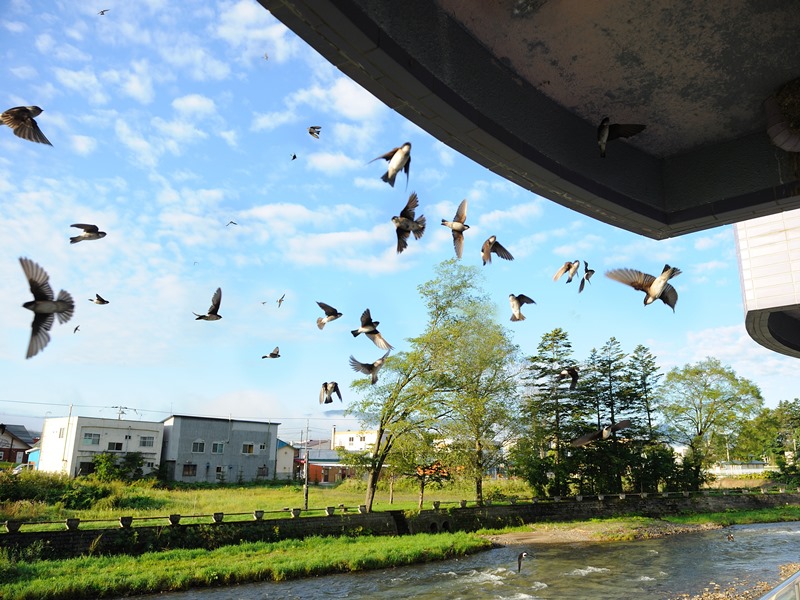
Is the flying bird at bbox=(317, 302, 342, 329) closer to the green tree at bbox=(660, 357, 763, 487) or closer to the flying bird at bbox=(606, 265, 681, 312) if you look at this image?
the flying bird at bbox=(606, 265, 681, 312)

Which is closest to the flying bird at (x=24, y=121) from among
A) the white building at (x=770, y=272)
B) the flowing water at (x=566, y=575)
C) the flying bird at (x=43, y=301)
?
the flying bird at (x=43, y=301)

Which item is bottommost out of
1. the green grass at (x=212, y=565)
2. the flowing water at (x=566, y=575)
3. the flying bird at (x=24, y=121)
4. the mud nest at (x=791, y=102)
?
the flowing water at (x=566, y=575)

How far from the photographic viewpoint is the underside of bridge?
392 cm

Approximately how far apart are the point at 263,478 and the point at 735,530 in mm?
35713

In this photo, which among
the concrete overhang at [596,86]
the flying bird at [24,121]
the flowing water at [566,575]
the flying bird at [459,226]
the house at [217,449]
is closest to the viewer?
the concrete overhang at [596,86]

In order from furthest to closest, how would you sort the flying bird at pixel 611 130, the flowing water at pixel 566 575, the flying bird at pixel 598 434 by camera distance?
the flowing water at pixel 566 575, the flying bird at pixel 598 434, the flying bird at pixel 611 130

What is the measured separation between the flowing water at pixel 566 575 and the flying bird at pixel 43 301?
1224cm

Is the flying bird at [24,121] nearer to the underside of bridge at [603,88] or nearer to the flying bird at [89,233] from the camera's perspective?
the flying bird at [89,233]

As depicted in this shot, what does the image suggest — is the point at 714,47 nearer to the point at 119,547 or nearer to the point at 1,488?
the point at 119,547

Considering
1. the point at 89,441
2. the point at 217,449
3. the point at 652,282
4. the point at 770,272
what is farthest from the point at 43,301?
the point at 217,449

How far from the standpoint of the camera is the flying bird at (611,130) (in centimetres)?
541

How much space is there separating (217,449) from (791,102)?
48291mm

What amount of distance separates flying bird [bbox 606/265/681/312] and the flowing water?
13015 mm

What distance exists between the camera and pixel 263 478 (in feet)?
164
